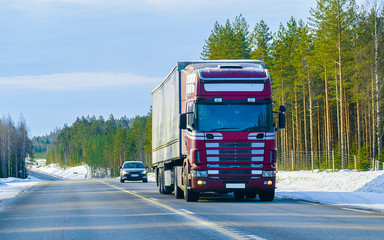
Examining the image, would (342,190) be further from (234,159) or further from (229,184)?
(234,159)

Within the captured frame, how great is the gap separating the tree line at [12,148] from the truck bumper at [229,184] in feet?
378

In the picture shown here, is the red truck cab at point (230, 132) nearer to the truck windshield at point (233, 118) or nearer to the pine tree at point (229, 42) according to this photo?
the truck windshield at point (233, 118)

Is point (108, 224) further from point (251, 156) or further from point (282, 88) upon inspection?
point (282, 88)

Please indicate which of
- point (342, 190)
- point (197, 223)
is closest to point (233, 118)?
point (197, 223)

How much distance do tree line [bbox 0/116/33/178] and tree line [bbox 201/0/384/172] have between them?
68.5m

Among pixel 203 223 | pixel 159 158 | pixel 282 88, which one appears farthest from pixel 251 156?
pixel 282 88

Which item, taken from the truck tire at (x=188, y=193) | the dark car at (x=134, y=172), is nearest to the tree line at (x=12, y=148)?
the dark car at (x=134, y=172)

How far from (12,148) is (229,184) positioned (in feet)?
468

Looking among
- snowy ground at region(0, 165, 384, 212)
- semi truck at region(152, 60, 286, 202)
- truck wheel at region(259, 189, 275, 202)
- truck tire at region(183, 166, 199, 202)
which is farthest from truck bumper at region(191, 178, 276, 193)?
snowy ground at region(0, 165, 384, 212)

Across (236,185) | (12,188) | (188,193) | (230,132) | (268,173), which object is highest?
(230,132)

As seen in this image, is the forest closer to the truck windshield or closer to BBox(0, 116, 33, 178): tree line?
the truck windshield

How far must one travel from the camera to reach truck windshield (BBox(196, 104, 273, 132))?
55.9ft

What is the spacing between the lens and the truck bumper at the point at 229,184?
56.3 feet

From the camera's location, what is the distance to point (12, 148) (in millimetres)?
152250
